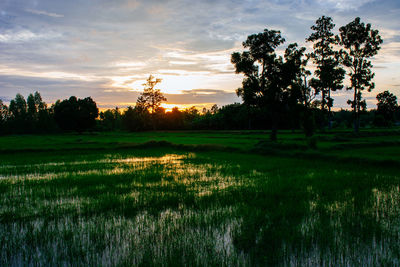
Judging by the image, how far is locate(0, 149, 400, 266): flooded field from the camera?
13.5 feet

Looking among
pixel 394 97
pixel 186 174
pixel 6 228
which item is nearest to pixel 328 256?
pixel 6 228

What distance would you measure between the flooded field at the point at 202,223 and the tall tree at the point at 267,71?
23.3 meters

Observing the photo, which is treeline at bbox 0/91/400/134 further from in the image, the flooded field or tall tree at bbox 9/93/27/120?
the flooded field

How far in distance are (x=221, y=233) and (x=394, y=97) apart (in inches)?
3924

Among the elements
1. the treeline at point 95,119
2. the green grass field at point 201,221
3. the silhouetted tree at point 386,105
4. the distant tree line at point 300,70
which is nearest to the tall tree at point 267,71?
the distant tree line at point 300,70

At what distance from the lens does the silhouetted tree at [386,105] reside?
7933 centimetres

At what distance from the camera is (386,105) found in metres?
81.6

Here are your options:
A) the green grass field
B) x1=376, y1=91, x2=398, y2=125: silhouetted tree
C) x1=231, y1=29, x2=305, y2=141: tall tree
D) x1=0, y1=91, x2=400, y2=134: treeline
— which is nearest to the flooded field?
the green grass field

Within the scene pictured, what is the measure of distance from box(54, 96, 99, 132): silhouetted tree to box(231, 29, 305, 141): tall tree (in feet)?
162

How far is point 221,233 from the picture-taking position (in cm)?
509

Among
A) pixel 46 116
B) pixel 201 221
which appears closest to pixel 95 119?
pixel 46 116

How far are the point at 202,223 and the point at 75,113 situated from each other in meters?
70.0

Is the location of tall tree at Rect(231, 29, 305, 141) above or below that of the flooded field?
above

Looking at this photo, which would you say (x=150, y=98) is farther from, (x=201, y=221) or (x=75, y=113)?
(x=201, y=221)
